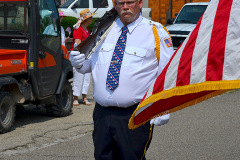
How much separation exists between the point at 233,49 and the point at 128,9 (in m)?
1.77

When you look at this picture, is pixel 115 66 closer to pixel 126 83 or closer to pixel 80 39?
pixel 126 83

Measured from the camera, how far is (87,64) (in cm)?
521

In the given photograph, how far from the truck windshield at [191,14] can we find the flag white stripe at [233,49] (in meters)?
16.0

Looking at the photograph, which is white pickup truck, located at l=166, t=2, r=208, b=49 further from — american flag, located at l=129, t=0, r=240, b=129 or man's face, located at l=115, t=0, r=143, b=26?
american flag, located at l=129, t=0, r=240, b=129

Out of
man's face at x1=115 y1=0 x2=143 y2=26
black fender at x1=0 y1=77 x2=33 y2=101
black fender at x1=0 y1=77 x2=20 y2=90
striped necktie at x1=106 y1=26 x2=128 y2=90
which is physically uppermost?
man's face at x1=115 y1=0 x2=143 y2=26

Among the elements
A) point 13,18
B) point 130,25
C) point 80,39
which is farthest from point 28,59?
point 130,25

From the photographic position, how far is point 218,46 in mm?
3350

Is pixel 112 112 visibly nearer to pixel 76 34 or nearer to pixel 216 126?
pixel 216 126

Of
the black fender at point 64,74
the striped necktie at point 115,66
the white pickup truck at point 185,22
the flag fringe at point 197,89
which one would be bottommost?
the white pickup truck at point 185,22

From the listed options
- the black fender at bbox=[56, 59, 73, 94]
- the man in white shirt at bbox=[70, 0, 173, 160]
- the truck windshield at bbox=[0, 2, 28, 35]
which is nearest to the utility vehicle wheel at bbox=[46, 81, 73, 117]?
the black fender at bbox=[56, 59, 73, 94]

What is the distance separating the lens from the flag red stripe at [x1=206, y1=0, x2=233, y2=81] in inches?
132

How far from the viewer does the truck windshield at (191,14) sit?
63.6 ft

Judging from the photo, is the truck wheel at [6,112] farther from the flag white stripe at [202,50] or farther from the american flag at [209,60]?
the flag white stripe at [202,50]

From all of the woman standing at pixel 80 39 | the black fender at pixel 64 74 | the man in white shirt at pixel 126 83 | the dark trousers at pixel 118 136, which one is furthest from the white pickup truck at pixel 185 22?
the dark trousers at pixel 118 136
